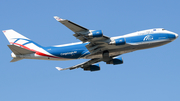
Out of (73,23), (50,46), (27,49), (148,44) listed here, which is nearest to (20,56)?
(27,49)

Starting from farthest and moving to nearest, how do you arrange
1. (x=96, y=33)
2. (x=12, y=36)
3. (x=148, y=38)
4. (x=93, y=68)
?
(x=93, y=68), (x=12, y=36), (x=148, y=38), (x=96, y=33)

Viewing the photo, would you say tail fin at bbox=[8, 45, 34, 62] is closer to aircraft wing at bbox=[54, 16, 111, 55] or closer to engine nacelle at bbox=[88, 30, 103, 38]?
aircraft wing at bbox=[54, 16, 111, 55]

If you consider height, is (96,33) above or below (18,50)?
above

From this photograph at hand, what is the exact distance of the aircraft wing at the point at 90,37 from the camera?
40175mm

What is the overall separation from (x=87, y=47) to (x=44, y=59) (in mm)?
7861

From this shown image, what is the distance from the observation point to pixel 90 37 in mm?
42781

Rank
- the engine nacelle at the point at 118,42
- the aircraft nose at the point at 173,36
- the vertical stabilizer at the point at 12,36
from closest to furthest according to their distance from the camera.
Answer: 1. the engine nacelle at the point at 118,42
2. the aircraft nose at the point at 173,36
3. the vertical stabilizer at the point at 12,36

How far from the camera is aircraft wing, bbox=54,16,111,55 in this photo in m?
40.2

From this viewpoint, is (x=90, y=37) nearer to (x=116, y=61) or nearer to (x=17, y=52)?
(x=116, y=61)

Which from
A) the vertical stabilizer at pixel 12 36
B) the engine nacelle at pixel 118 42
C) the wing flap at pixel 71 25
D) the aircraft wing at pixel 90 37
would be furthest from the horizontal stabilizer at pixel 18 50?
the engine nacelle at pixel 118 42

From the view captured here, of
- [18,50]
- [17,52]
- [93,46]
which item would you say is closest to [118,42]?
[93,46]

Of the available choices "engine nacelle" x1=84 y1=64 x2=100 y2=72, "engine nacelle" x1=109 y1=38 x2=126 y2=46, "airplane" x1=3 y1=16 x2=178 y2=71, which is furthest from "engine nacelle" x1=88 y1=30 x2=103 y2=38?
"engine nacelle" x1=84 y1=64 x2=100 y2=72

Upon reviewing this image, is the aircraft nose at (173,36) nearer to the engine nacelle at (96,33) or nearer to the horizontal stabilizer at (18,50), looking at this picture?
the engine nacelle at (96,33)

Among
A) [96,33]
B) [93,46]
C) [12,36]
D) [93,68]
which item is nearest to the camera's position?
[96,33]
